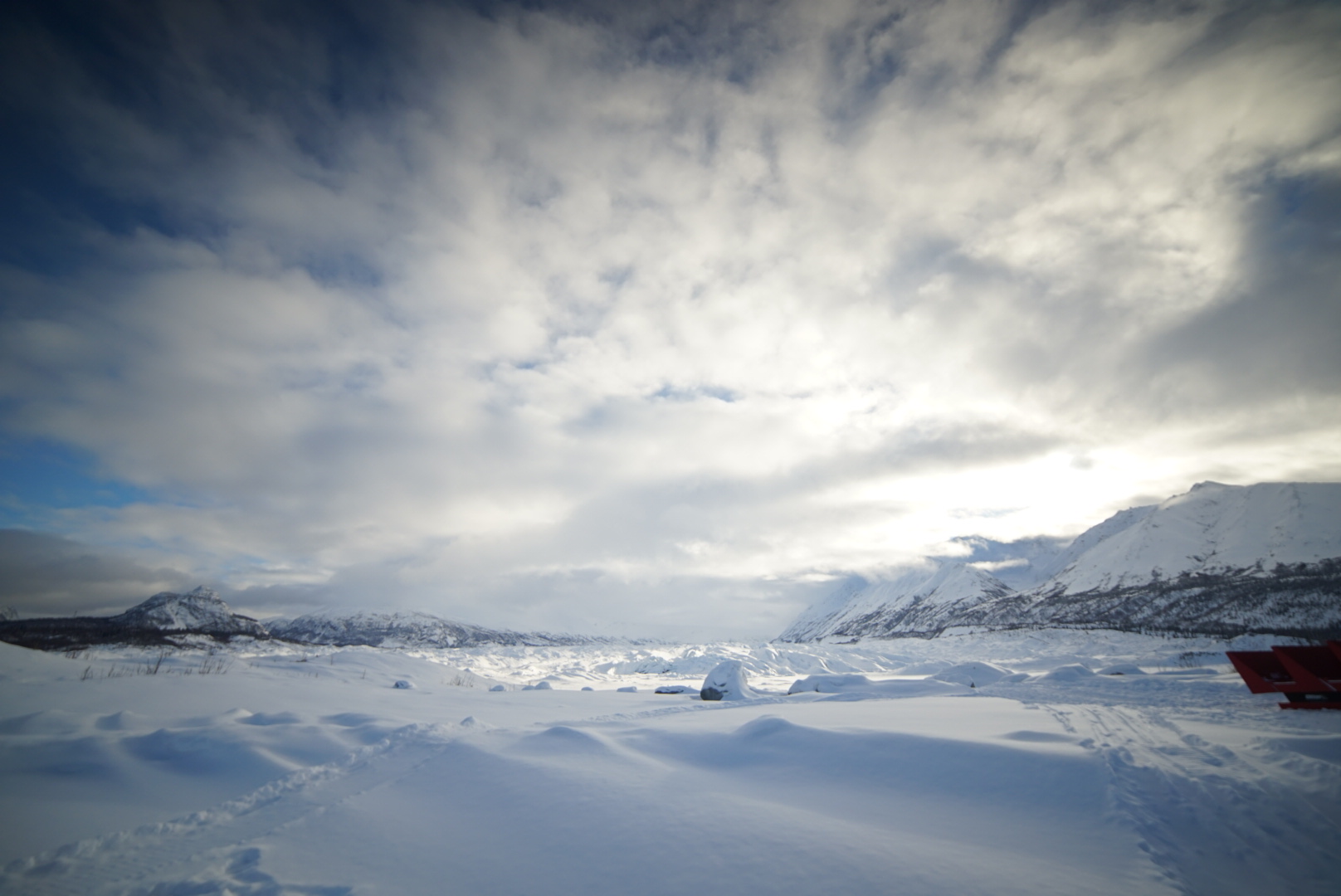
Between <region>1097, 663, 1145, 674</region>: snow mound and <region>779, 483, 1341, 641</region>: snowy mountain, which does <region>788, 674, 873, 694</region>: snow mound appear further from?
<region>779, 483, 1341, 641</region>: snowy mountain

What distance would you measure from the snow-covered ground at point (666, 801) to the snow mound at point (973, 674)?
9863 mm

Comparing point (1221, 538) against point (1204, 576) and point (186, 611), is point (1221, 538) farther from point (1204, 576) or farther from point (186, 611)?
point (186, 611)

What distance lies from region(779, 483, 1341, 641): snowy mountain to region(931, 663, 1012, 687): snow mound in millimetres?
43107

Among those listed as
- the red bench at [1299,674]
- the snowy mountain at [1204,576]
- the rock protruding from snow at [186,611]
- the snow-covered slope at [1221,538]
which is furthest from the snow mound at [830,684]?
the rock protruding from snow at [186,611]

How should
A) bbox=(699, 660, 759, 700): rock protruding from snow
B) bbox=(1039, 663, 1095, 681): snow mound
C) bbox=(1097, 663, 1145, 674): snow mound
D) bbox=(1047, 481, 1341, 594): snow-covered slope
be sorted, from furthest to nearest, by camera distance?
bbox=(1047, 481, 1341, 594): snow-covered slope → bbox=(1097, 663, 1145, 674): snow mound → bbox=(1039, 663, 1095, 681): snow mound → bbox=(699, 660, 759, 700): rock protruding from snow

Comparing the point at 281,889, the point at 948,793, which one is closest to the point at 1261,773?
the point at 948,793

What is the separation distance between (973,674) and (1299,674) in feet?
36.3

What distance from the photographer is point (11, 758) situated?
20.8 ft

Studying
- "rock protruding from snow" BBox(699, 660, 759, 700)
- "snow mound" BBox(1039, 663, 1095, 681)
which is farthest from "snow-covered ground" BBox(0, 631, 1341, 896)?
"snow mound" BBox(1039, 663, 1095, 681)

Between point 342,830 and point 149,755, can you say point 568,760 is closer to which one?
point 342,830

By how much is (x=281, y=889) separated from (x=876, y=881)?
174 inches

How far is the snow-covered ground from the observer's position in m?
3.86

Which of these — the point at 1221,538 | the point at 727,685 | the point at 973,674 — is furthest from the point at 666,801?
the point at 1221,538

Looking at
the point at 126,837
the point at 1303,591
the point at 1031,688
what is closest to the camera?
the point at 126,837
